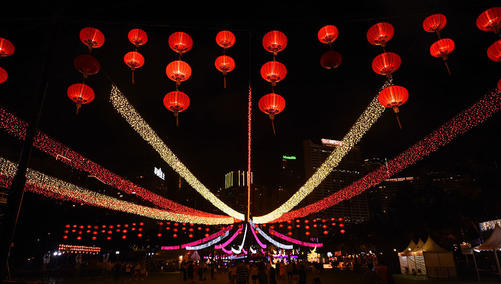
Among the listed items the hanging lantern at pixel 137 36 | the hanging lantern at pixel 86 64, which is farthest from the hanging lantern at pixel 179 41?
the hanging lantern at pixel 86 64

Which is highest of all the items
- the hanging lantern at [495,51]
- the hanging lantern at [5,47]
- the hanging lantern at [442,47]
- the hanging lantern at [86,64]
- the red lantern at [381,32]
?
the red lantern at [381,32]

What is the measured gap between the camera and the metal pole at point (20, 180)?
4.09 meters

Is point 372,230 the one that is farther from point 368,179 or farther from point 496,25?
point 496,25

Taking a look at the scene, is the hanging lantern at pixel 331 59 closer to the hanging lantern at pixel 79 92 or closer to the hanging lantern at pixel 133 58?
the hanging lantern at pixel 133 58

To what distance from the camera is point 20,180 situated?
435 centimetres

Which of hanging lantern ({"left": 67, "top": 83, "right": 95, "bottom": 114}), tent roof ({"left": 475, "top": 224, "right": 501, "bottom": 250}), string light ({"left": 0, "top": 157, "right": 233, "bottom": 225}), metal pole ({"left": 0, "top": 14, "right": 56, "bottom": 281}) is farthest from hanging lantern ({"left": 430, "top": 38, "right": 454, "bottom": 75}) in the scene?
string light ({"left": 0, "top": 157, "right": 233, "bottom": 225})

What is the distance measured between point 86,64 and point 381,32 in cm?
616

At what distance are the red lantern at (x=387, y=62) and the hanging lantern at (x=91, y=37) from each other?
5.93 metres

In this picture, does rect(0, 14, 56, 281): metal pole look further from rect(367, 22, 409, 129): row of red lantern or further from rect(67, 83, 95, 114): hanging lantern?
rect(367, 22, 409, 129): row of red lantern

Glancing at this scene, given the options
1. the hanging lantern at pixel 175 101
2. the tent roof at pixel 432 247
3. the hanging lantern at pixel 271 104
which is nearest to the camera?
the hanging lantern at pixel 175 101

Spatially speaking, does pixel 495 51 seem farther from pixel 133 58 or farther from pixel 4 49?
pixel 4 49

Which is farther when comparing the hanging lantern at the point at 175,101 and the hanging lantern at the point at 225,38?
the hanging lantern at the point at 175,101

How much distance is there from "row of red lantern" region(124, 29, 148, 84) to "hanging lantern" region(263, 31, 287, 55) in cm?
273

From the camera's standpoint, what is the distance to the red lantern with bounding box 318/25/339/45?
7106 millimetres
